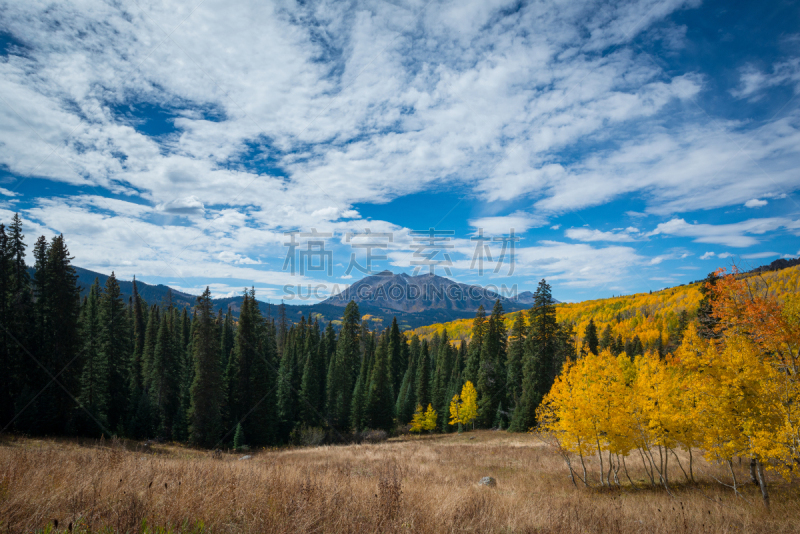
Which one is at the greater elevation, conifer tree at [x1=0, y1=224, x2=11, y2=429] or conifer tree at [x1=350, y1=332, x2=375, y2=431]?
conifer tree at [x1=0, y1=224, x2=11, y2=429]

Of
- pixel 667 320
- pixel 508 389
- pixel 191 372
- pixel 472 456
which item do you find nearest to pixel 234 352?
pixel 191 372

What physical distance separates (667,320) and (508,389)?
105172 mm

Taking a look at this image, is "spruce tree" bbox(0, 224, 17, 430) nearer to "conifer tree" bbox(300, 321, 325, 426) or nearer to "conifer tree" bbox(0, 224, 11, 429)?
"conifer tree" bbox(0, 224, 11, 429)

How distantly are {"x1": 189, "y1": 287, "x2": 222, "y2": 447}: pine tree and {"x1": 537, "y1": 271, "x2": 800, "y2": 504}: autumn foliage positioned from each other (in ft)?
95.4

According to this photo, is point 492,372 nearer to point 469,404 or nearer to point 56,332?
point 469,404

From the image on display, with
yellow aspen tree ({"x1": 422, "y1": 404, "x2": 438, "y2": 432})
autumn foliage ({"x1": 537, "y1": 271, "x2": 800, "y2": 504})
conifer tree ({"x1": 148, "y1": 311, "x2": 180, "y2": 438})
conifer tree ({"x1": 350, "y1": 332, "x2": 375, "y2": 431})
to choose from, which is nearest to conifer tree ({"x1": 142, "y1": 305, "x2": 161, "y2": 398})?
conifer tree ({"x1": 148, "y1": 311, "x2": 180, "y2": 438})

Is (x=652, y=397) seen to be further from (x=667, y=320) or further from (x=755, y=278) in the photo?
(x=667, y=320)

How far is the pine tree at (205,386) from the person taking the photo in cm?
3216

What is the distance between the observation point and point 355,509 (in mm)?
5738

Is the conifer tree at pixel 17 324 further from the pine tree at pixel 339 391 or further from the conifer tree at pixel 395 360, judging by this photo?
the conifer tree at pixel 395 360

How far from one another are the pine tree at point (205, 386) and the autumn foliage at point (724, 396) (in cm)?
2908

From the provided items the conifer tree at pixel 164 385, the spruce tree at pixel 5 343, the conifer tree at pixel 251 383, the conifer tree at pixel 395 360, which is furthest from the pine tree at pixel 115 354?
the conifer tree at pixel 395 360

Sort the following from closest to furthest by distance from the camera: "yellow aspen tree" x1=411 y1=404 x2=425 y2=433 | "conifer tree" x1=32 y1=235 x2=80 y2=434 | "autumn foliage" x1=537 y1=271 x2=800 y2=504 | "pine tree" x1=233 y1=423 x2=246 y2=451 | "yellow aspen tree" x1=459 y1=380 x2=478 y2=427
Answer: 1. "autumn foliage" x1=537 y1=271 x2=800 y2=504
2. "conifer tree" x1=32 y1=235 x2=80 y2=434
3. "pine tree" x1=233 y1=423 x2=246 y2=451
4. "yellow aspen tree" x1=459 y1=380 x2=478 y2=427
5. "yellow aspen tree" x1=411 y1=404 x2=425 y2=433

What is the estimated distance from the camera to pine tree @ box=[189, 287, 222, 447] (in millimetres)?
32156
